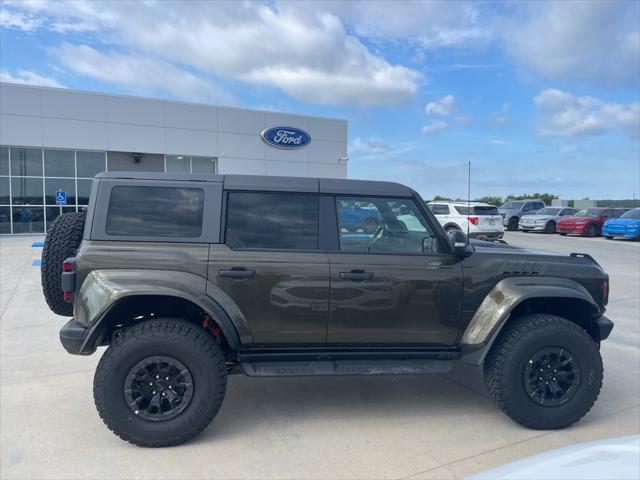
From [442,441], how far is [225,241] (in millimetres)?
2123

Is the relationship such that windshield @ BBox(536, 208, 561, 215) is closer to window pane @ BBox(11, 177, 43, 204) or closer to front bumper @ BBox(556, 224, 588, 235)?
front bumper @ BBox(556, 224, 588, 235)

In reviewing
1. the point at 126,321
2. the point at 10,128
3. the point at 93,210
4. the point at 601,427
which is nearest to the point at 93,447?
the point at 126,321

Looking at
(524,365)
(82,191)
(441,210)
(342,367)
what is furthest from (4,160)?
(524,365)

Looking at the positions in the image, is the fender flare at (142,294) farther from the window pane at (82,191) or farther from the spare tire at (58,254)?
the window pane at (82,191)

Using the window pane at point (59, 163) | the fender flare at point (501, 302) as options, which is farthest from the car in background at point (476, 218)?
the window pane at point (59, 163)

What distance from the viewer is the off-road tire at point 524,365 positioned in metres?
3.73

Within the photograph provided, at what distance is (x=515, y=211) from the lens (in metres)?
29.2

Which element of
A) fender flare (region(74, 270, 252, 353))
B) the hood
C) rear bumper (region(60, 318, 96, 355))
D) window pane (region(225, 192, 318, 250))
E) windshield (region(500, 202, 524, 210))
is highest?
windshield (region(500, 202, 524, 210))

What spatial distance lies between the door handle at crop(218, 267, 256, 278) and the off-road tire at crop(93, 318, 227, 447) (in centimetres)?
45

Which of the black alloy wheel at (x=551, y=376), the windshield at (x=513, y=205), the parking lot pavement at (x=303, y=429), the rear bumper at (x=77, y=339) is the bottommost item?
the parking lot pavement at (x=303, y=429)

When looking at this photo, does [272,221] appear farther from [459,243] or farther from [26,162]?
[26,162]

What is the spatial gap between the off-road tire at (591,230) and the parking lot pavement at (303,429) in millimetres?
21640

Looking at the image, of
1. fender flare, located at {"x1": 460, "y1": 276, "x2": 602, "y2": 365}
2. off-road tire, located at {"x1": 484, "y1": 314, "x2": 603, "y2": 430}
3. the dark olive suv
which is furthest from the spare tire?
off-road tire, located at {"x1": 484, "y1": 314, "x2": 603, "y2": 430}

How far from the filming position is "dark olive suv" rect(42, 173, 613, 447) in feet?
11.3
